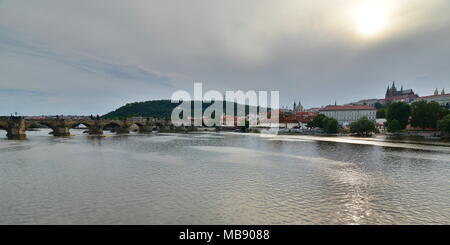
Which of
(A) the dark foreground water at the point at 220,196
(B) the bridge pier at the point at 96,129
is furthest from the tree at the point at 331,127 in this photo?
(B) the bridge pier at the point at 96,129

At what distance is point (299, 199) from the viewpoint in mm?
13539

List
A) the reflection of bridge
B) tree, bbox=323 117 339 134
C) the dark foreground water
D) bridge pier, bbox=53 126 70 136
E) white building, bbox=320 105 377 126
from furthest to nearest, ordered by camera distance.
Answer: white building, bbox=320 105 377 126 → tree, bbox=323 117 339 134 → bridge pier, bbox=53 126 70 136 → the reflection of bridge → the dark foreground water

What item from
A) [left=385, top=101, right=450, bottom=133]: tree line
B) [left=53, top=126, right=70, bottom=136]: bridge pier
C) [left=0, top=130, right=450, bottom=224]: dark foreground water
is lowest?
[left=0, top=130, right=450, bottom=224]: dark foreground water

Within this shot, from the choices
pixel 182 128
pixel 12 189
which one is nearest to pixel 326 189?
pixel 12 189

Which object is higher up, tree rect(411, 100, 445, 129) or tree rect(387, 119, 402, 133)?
tree rect(411, 100, 445, 129)

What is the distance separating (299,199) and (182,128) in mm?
123019

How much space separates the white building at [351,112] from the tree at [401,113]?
5622 cm

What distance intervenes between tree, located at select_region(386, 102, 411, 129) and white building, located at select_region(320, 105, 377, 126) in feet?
184

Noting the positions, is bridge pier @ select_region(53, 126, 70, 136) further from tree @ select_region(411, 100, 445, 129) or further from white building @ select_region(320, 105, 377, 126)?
white building @ select_region(320, 105, 377, 126)

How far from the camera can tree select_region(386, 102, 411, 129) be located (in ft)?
285

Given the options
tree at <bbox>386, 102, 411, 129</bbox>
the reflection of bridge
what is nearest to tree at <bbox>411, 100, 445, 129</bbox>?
tree at <bbox>386, 102, 411, 129</bbox>

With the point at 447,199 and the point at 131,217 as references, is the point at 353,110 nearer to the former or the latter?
the point at 447,199

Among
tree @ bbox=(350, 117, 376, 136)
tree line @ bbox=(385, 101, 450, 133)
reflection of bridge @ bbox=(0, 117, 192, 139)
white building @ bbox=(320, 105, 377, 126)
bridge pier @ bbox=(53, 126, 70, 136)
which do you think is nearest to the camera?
reflection of bridge @ bbox=(0, 117, 192, 139)

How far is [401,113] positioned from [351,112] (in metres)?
71.6
